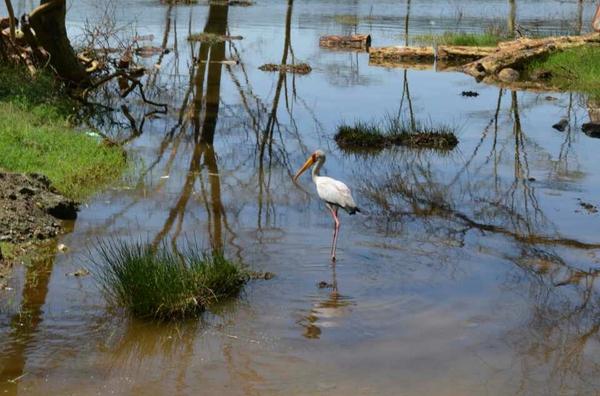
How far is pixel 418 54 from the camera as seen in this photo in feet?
81.1

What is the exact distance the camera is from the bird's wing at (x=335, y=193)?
8.83m

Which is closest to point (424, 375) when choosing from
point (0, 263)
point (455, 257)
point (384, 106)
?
point (455, 257)

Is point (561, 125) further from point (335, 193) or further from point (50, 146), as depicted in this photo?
point (50, 146)

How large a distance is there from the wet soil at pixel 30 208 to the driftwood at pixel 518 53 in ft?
47.8

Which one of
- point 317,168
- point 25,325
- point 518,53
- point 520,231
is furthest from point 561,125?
point 25,325

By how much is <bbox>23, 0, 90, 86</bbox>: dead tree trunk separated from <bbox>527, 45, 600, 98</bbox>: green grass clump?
10466 mm

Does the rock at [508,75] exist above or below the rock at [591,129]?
above

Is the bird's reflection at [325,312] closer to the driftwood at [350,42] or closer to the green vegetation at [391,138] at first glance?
the green vegetation at [391,138]

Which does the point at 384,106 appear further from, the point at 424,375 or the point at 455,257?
the point at 424,375

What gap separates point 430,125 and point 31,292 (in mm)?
8981

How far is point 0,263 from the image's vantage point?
7.75 metres

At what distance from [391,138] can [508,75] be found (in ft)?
29.4

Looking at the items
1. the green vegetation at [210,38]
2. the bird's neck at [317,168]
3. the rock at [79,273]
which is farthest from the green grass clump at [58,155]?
the green vegetation at [210,38]

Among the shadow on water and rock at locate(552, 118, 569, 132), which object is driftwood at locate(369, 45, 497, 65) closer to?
rock at locate(552, 118, 569, 132)
